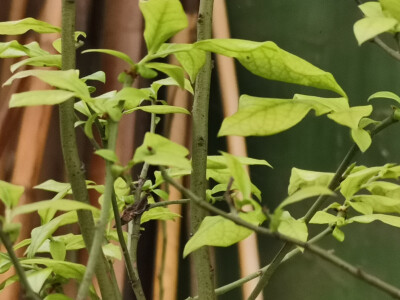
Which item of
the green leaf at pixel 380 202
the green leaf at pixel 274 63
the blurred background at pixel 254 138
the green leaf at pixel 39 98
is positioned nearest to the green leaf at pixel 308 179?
the green leaf at pixel 380 202

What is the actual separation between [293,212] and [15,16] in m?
0.56

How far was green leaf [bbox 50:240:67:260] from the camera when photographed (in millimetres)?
456

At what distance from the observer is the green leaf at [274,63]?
1.04 ft

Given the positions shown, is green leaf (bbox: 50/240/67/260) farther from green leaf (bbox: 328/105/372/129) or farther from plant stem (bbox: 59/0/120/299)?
green leaf (bbox: 328/105/372/129)

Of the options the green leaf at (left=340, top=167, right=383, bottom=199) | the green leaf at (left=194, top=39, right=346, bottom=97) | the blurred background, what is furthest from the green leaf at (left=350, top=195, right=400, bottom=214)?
the blurred background

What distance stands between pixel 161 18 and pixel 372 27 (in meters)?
0.12

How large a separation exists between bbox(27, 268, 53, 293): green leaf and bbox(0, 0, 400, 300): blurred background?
45cm

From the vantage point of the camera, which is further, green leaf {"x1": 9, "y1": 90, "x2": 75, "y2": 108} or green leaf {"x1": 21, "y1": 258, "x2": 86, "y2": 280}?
green leaf {"x1": 21, "y1": 258, "x2": 86, "y2": 280}

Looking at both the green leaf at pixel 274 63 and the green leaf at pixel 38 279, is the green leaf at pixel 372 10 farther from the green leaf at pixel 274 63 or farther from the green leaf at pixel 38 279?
the green leaf at pixel 38 279

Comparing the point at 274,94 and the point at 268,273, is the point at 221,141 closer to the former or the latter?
the point at 274,94

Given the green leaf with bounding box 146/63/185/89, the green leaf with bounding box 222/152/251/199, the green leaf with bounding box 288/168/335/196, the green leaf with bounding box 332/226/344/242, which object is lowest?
the green leaf with bounding box 332/226/344/242

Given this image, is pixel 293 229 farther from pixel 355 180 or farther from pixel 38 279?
pixel 38 279

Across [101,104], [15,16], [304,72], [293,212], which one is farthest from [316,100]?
[15,16]

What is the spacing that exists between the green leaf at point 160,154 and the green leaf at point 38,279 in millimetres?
171
